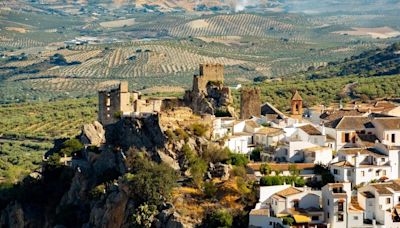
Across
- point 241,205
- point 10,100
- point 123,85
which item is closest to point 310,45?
point 10,100

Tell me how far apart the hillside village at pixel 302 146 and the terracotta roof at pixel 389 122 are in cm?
4

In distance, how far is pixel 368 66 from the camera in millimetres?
106438

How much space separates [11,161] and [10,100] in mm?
56772

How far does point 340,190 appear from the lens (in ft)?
123

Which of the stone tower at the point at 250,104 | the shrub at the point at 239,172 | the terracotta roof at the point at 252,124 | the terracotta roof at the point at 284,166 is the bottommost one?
the shrub at the point at 239,172

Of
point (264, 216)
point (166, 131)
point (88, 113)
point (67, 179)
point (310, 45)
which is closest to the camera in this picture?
point (264, 216)

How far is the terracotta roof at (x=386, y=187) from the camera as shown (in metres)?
37.5

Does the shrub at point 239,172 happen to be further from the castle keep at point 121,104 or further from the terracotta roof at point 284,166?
the castle keep at point 121,104

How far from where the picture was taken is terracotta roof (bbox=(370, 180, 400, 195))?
37.5 metres

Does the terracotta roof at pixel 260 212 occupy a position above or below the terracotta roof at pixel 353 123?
below

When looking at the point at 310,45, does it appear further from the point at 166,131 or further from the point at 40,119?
the point at 166,131

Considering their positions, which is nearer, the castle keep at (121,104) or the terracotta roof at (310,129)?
the terracotta roof at (310,129)

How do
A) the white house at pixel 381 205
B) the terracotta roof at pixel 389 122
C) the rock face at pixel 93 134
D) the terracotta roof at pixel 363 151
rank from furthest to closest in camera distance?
1. the rock face at pixel 93 134
2. the terracotta roof at pixel 389 122
3. the terracotta roof at pixel 363 151
4. the white house at pixel 381 205

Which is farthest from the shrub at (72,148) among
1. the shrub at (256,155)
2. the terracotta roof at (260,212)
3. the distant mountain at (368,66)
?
the distant mountain at (368,66)
